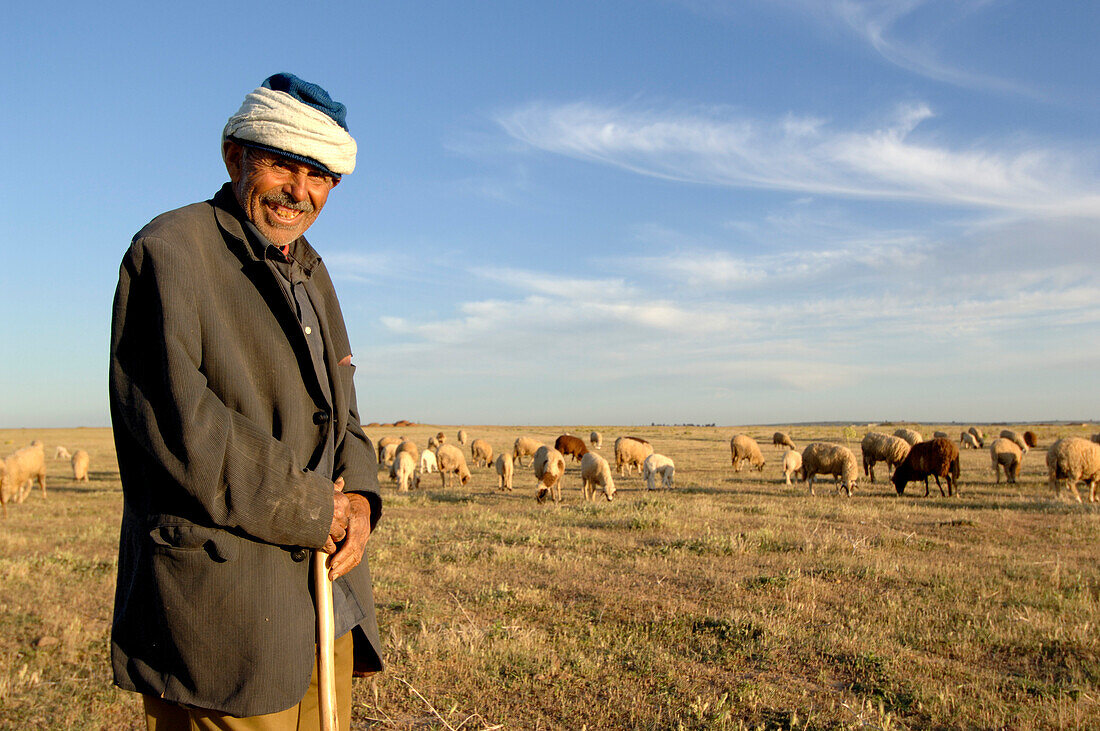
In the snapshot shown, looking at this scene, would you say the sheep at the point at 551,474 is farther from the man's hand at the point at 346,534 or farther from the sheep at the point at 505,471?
the man's hand at the point at 346,534

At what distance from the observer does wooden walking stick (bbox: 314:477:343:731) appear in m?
1.83

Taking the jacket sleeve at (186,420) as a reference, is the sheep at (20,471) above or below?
below

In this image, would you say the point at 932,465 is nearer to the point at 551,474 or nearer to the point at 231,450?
the point at 551,474

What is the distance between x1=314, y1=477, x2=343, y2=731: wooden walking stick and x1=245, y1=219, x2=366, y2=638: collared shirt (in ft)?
0.36

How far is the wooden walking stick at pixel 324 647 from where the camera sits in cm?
183

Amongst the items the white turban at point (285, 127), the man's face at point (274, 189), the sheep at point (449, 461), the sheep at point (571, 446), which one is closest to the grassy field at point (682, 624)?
the man's face at point (274, 189)

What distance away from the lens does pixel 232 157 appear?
6.70ft

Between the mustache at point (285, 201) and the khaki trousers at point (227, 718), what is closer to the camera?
the khaki trousers at point (227, 718)

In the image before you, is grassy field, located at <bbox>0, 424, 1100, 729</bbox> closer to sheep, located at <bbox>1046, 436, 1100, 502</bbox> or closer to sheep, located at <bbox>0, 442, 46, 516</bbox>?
sheep, located at <bbox>0, 442, 46, 516</bbox>

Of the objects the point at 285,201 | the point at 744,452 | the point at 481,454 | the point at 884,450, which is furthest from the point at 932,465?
the point at 285,201

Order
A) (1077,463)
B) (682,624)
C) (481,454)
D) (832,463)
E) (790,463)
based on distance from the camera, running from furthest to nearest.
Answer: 1. (481,454)
2. (790,463)
3. (832,463)
4. (1077,463)
5. (682,624)

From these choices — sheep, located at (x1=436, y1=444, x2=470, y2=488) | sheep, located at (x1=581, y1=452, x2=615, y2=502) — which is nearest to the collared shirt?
sheep, located at (x1=581, y1=452, x2=615, y2=502)

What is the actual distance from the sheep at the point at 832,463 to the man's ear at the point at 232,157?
742 inches

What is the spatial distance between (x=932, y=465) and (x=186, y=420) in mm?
20327
